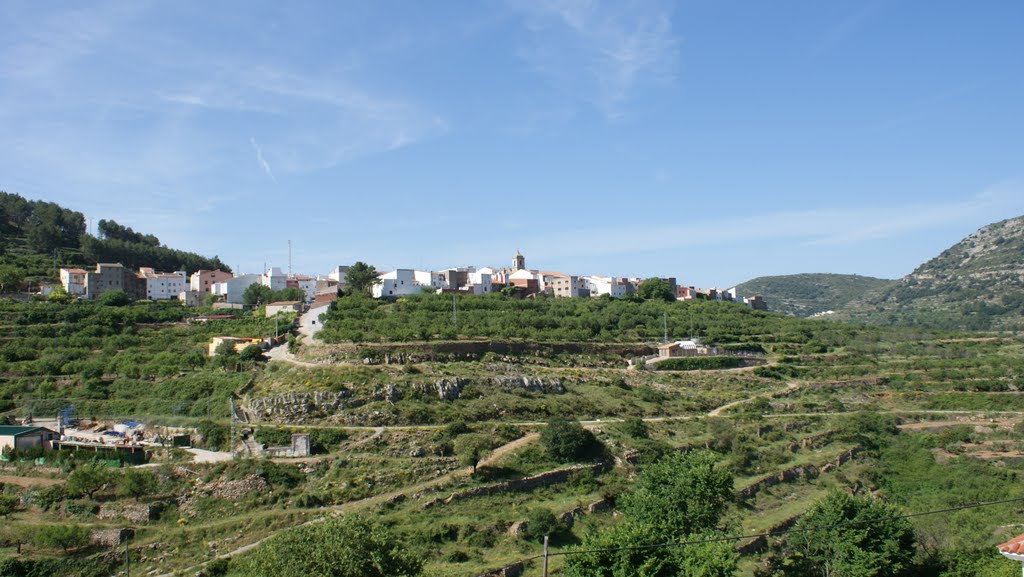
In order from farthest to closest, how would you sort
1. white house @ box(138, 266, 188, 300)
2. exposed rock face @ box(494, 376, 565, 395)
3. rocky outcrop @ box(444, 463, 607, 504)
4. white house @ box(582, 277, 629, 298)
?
white house @ box(582, 277, 629, 298) → white house @ box(138, 266, 188, 300) → exposed rock face @ box(494, 376, 565, 395) → rocky outcrop @ box(444, 463, 607, 504)

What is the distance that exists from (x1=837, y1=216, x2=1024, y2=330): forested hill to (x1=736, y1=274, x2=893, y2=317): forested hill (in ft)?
42.5

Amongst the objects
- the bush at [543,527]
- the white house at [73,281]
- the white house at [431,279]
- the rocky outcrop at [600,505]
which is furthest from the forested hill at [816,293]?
the bush at [543,527]

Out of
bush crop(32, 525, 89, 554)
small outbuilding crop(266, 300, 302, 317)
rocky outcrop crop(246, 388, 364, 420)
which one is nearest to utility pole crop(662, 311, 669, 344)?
rocky outcrop crop(246, 388, 364, 420)

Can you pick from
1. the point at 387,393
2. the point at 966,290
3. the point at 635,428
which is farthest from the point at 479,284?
the point at 966,290

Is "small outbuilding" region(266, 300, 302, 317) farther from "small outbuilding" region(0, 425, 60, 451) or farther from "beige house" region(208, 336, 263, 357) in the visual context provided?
"small outbuilding" region(0, 425, 60, 451)

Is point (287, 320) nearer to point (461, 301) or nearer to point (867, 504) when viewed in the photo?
point (461, 301)

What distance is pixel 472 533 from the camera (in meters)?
26.0

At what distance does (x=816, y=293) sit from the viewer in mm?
186875

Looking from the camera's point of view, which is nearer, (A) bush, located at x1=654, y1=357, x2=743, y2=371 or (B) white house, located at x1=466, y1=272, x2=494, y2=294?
(A) bush, located at x1=654, y1=357, x2=743, y2=371

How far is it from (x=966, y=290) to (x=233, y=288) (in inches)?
4702

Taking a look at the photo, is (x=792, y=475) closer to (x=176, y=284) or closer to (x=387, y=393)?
(x=387, y=393)

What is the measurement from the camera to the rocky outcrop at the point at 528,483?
2867 centimetres

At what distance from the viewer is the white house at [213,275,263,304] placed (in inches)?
2672

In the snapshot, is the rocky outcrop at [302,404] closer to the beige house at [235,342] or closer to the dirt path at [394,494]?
the dirt path at [394,494]
